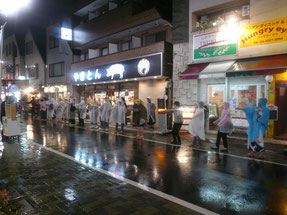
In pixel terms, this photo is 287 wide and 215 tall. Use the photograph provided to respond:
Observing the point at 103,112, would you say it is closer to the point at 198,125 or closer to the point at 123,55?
the point at 123,55

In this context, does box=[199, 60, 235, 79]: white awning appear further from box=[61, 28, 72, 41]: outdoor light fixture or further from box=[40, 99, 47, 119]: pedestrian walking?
box=[61, 28, 72, 41]: outdoor light fixture

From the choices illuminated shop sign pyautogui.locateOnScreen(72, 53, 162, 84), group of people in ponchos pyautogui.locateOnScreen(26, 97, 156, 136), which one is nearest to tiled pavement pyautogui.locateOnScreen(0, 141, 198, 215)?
group of people in ponchos pyautogui.locateOnScreen(26, 97, 156, 136)

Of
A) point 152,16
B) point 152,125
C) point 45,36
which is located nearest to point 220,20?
point 152,16

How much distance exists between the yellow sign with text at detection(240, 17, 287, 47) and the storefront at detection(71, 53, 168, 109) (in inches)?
204

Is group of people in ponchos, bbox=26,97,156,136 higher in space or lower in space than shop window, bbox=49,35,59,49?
lower

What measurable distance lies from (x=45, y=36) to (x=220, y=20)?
24500 millimetres

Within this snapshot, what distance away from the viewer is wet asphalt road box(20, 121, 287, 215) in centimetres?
436

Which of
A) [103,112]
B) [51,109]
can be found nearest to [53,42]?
[51,109]

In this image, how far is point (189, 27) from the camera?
14.1 metres

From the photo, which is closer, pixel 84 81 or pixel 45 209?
pixel 45 209

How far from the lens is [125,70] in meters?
17.6

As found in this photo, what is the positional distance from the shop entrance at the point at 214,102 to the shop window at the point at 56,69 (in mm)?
18568

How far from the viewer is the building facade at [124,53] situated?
15.6 m

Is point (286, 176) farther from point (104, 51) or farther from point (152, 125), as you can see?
point (104, 51)
